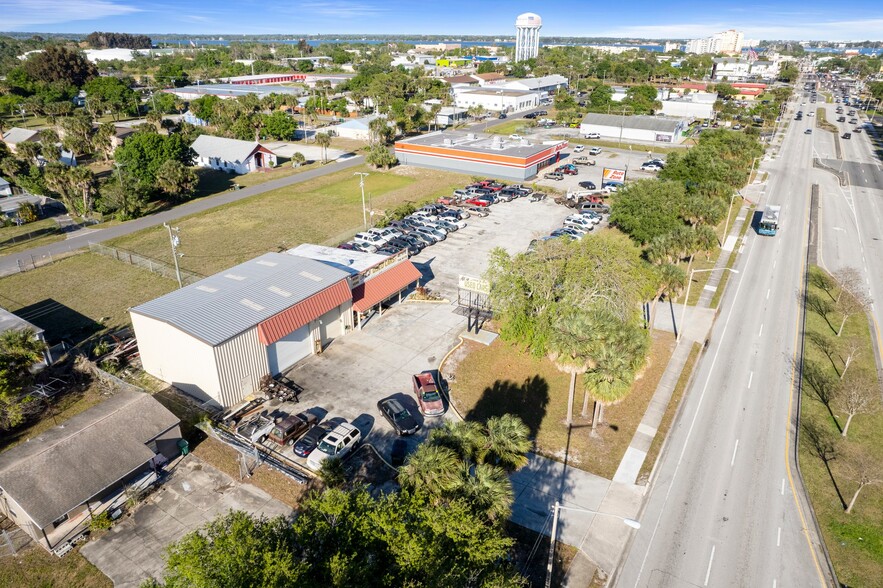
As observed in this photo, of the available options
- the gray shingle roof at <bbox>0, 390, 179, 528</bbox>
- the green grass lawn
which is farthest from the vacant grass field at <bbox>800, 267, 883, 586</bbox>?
the green grass lawn

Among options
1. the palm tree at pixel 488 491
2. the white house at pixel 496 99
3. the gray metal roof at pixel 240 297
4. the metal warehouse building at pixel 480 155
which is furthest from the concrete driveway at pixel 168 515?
the white house at pixel 496 99

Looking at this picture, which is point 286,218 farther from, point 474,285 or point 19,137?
point 19,137

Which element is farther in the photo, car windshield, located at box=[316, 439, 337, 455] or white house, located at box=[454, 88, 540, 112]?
white house, located at box=[454, 88, 540, 112]

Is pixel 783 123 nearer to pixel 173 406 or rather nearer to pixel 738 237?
pixel 738 237

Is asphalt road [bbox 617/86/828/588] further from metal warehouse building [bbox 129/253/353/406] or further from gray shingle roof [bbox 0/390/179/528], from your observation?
gray shingle roof [bbox 0/390/179/528]

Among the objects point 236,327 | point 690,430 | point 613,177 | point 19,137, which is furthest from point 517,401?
point 19,137

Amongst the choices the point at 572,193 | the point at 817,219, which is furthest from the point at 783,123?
the point at 572,193
